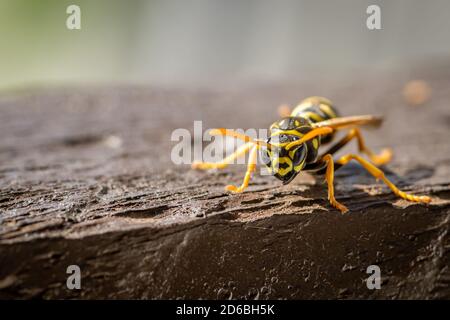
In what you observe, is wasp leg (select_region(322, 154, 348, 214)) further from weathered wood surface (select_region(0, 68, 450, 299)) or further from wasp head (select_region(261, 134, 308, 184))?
wasp head (select_region(261, 134, 308, 184))

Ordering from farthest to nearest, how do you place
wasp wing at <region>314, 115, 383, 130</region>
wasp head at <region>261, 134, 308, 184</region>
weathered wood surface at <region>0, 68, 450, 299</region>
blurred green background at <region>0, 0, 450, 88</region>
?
blurred green background at <region>0, 0, 450, 88</region>
wasp wing at <region>314, 115, 383, 130</region>
wasp head at <region>261, 134, 308, 184</region>
weathered wood surface at <region>0, 68, 450, 299</region>

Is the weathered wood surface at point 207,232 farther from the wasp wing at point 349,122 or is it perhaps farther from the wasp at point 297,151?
the wasp wing at point 349,122

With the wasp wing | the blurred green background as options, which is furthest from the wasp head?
the blurred green background

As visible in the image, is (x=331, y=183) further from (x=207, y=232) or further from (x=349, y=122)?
(x=207, y=232)

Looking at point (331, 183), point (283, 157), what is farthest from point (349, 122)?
point (283, 157)
